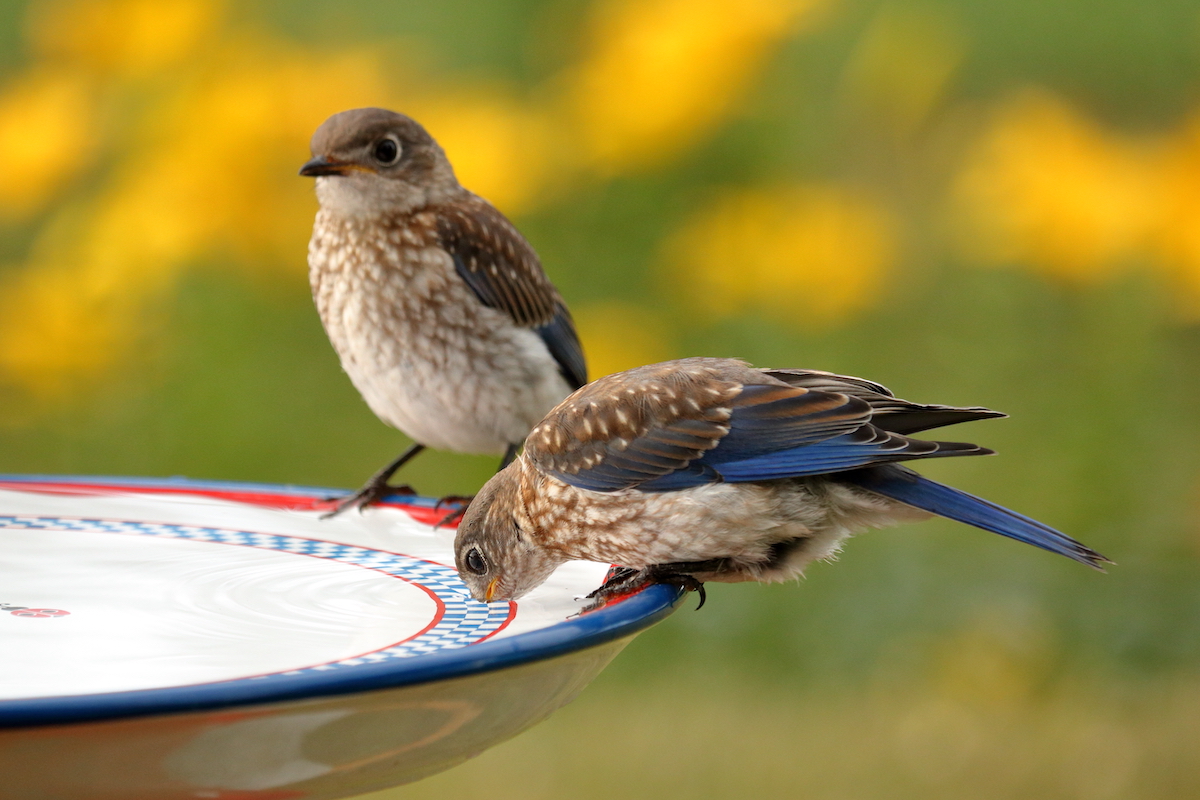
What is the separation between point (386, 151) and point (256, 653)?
1656 millimetres

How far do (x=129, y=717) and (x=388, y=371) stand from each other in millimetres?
1687

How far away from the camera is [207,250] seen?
3918 millimetres

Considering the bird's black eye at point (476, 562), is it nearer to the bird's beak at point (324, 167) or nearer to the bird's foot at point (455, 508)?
the bird's foot at point (455, 508)

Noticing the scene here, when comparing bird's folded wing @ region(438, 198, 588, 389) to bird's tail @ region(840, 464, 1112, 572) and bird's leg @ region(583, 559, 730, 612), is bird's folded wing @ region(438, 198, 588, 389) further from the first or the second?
bird's tail @ region(840, 464, 1112, 572)

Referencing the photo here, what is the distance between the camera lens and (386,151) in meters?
Answer: 2.85

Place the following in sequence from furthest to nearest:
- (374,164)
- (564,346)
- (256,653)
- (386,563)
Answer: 1. (564,346)
2. (374,164)
3. (386,563)
4. (256,653)

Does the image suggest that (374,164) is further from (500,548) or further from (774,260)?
(774,260)

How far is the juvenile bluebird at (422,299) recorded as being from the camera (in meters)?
2.72

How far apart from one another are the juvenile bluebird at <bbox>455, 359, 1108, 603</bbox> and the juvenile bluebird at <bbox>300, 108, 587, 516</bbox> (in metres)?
0.78

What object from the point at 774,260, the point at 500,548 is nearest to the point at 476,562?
the point at 500,548

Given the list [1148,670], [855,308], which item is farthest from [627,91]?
[1148,670]

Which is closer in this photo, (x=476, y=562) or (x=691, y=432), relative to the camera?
(x=476, y=562)

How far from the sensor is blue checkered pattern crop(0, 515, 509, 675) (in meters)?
1.44

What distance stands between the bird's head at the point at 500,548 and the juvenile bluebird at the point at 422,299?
0.69 meters
